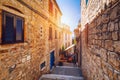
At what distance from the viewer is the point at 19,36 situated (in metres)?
4.06

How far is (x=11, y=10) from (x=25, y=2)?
116 centimetres

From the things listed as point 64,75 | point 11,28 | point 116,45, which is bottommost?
point 64,75

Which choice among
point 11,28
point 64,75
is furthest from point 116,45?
point 64,75

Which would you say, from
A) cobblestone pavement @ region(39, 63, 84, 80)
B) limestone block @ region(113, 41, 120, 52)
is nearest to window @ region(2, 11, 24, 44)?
limestone block @ region(113, 41, 120, 52)

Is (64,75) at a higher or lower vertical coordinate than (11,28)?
lower

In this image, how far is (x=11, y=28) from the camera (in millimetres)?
3527

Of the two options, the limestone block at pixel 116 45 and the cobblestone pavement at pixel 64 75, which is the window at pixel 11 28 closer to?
the limestone block at pixel 116 45

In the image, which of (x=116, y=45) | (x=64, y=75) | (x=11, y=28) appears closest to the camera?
(x=116, y=45)

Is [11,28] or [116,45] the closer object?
[116,45]

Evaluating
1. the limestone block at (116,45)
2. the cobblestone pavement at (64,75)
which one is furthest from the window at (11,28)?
the cobblestone pavement at (64,75)

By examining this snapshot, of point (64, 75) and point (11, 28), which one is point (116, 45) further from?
point (64, 75)

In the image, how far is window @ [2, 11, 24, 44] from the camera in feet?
10.3

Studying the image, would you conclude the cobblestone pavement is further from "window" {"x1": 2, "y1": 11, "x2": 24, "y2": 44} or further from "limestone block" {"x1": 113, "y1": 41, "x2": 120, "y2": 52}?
"limestone block" {"x1": 113, "y1": 41, "x2": 120, "y2": 52}

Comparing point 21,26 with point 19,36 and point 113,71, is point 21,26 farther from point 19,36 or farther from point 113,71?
point 113,71
